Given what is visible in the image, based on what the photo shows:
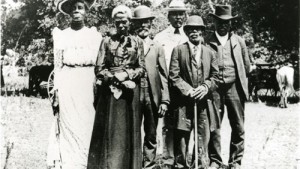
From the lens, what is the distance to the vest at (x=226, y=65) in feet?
20.8

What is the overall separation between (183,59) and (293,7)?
14.1 meters

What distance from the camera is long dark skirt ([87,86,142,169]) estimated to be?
4863mm

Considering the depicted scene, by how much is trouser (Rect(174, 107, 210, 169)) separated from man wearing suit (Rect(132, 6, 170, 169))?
402 mm

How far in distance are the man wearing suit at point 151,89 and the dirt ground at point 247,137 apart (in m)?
1.57

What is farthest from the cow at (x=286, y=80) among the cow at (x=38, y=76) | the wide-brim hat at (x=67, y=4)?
the wide-brim hat at (x=67, y=4)

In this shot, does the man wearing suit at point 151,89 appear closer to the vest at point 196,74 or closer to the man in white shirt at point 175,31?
the vest at point 196,74

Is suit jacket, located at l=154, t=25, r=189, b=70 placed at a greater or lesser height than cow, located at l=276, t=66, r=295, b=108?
greater

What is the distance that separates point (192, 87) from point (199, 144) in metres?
0.76

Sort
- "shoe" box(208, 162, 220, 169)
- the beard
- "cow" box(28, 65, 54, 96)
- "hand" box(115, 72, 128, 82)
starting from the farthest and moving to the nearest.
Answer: "cow" box(28, 65, 54, 96) < "shoe" box(208, 162, 220, 169) < the beard < "hand" box(115, 72, 128, 82)

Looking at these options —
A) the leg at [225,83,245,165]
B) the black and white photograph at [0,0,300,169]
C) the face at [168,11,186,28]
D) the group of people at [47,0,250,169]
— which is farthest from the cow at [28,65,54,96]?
the leg at [225,83,245,165]

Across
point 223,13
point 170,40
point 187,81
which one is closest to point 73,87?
point 187,81

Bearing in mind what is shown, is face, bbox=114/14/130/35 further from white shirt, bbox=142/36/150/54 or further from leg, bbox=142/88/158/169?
leg, bbox=142/88/158/169

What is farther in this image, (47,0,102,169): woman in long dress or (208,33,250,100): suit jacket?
(208,33,250,100): suit jacket

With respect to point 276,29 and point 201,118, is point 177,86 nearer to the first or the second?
point 201,118
